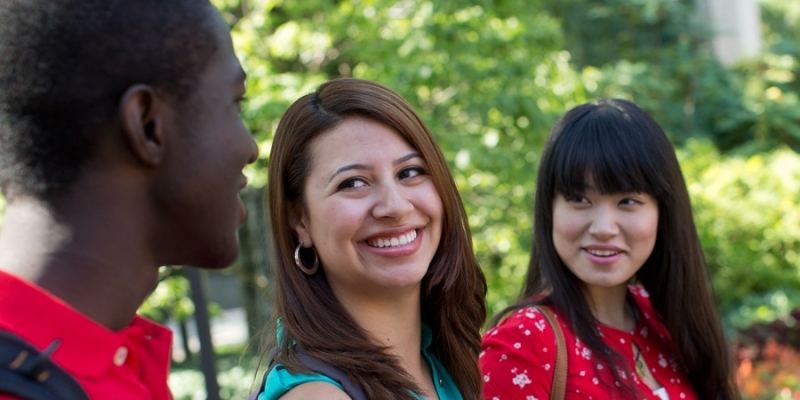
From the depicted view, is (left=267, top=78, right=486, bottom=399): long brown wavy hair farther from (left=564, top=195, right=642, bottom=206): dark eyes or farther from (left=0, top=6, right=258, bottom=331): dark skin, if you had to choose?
(left=0, top=6, right=258, bottom=331): dark skin

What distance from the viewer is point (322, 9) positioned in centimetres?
698

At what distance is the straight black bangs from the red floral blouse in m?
0.43

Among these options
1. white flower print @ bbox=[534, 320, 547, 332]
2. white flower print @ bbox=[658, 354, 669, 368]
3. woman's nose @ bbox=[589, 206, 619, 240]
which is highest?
woman's nose @ bbox=[589, 206, 619, 240]

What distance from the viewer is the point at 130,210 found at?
3.66 feet

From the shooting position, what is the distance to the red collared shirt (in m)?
1.04

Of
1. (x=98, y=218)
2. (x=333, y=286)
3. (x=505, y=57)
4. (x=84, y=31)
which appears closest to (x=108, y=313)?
(x=98, y=218)

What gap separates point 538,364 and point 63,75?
1753mm

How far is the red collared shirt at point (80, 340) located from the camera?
1037mm

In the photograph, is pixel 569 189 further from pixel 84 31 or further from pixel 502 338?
pixel 84 31

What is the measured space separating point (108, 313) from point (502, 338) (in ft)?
5.26

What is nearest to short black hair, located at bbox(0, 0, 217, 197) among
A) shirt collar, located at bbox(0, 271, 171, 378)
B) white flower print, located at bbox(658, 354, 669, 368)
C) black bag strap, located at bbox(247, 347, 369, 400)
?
shirt collar, located at bbox(0, 271, 171, 378)

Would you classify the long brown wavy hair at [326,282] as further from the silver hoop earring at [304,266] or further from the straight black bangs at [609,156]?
the straight black bangs at [609,156]

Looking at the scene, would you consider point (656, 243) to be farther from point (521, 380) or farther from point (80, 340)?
point (80, 340)

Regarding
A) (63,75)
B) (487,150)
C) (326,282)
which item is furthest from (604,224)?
(487,150)
